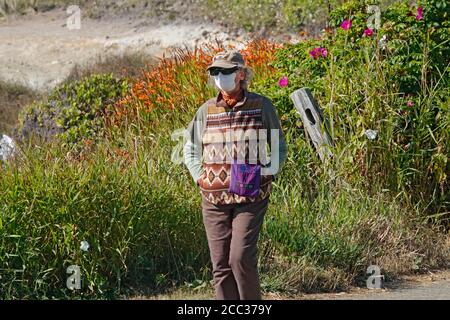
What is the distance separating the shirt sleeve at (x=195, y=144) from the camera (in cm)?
658

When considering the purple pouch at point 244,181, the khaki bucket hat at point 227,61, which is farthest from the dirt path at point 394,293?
the khaki bucket hat at point 227,61

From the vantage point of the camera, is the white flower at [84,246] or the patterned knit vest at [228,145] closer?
the patterned knit vest at [228,145]

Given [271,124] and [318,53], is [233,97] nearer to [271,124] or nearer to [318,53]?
[271,124]

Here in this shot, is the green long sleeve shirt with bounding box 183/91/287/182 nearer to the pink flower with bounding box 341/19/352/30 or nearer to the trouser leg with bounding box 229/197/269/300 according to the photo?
the trouser leg with bounding box 229/197/269/300

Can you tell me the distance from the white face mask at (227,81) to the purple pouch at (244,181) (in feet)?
1.53

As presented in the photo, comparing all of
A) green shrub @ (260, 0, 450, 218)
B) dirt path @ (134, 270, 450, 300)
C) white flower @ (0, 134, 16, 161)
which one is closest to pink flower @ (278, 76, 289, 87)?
green shrub @ (260, 0, 450, 218)

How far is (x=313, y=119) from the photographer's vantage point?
918cm

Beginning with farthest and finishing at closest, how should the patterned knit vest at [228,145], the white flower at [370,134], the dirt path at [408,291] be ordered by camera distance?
the white flower at [370,134]
the dirt path at [408,291]
the patterned knit vest at [228,145]

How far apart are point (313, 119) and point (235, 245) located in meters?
3.08

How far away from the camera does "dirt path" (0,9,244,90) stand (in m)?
18.7

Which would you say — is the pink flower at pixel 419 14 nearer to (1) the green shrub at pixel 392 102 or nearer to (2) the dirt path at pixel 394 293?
(1) the green shrub at pixel 392 102

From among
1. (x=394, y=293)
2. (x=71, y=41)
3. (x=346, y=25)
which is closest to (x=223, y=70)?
(x=394, y=293)

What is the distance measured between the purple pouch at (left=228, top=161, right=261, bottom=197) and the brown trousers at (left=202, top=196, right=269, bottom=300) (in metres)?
0.08
